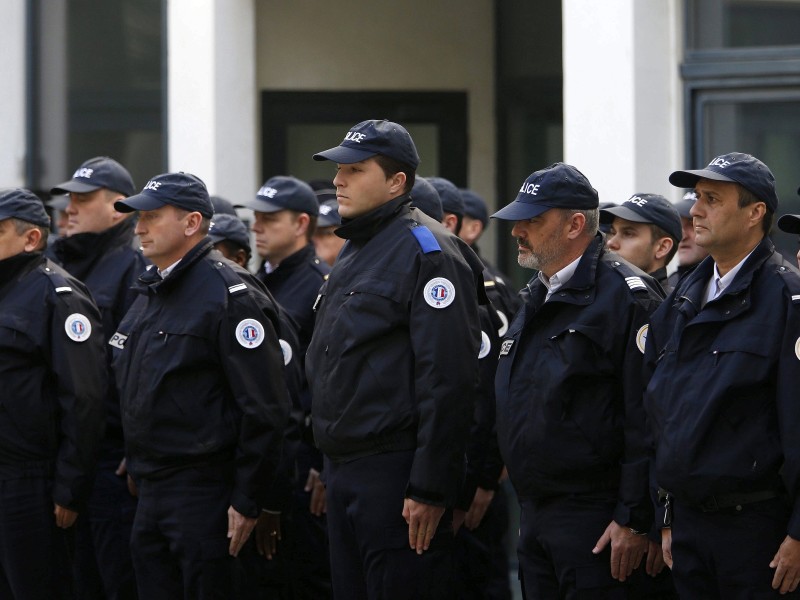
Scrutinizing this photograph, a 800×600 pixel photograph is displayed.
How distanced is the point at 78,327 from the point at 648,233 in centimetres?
246

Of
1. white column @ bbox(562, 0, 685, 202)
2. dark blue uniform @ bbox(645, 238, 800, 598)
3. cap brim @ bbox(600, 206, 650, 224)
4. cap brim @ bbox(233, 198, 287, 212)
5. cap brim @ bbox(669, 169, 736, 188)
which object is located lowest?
dark blue uniform @ bbox(645, 238, 800, 598)

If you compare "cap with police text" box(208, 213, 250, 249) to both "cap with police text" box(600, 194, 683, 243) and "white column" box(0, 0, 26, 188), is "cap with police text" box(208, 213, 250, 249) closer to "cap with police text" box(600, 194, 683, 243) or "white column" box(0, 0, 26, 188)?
"cap with police text" box(600, 194, 683, 243)

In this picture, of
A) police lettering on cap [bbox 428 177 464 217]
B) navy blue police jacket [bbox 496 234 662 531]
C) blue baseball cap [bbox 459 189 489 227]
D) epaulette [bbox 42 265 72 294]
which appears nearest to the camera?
navy blue police jacket [bbox 496 234 662 531]

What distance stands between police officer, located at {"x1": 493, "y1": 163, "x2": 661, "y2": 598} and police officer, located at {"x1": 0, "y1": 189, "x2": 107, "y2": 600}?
204 cm

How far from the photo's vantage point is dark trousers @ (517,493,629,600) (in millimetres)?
4672

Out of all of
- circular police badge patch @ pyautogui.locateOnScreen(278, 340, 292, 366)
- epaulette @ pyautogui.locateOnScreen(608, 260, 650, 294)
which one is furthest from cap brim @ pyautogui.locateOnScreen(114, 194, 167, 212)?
epaulette @ pyautogui.locateOnScreen(608, 260, 650, 294)

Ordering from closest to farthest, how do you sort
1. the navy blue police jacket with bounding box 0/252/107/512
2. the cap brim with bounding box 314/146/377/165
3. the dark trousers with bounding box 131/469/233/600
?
the cap brim with bounding box 314/146/377/165 < the dark trousers with bounding box 131/469/233/600 < the navy blue police jacket with bounding box 0/252/107/512

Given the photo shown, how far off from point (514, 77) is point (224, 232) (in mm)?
3792

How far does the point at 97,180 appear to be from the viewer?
7.01m

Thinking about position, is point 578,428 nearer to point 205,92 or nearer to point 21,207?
point 21,207

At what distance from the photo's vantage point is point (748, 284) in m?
4.27

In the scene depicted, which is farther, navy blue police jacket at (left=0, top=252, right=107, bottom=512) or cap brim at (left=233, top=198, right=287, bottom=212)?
cap brim at (left=233, top=198, right=287, bottom=212)

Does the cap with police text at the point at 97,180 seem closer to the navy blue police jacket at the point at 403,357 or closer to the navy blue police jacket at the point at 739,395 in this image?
the navy blue police jacket at the point at 403,357

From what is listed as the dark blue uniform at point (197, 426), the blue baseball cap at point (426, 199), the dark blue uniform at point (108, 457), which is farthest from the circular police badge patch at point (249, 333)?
the dark blue uniform at point (108, 457)
